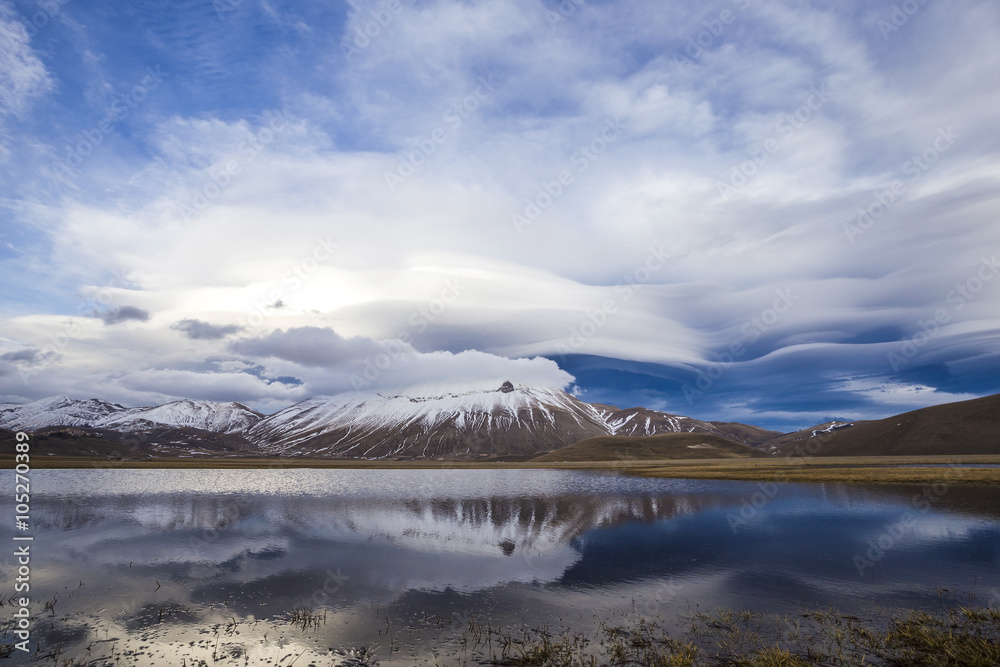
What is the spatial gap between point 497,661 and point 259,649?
9154 mm

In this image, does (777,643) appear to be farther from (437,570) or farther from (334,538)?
(334,538)

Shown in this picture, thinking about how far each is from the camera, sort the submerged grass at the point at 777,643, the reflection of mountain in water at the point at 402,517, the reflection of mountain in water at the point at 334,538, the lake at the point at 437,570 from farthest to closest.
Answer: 1. the reflection of mountain in water at the point at 402,517
2. the reflection of mountain in water at the point at 334,538
3. the lake at the point at 437,570
4. the submerged grass at the point at 777,643

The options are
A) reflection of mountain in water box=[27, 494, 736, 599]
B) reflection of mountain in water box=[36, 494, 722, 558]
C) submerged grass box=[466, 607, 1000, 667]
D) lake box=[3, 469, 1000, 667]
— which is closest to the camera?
submerged grass box=[466, 607, 1000, 667]

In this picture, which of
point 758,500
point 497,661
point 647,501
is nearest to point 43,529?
point 497,661

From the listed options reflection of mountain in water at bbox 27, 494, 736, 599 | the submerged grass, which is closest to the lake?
reflection of mountain in water at bbox 27, 494, 736, 599

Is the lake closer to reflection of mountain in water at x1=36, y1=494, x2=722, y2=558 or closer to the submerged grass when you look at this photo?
reflection of mountain in water at x1=36, y1=494, x2=722, y2=558

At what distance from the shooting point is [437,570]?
3138cm

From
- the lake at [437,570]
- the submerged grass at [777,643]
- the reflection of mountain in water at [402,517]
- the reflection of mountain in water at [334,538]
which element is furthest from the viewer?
the reflection of mountain in water at [402,517]

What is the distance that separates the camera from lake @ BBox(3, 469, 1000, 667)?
21031 mm

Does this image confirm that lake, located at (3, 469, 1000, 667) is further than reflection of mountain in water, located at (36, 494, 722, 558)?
No

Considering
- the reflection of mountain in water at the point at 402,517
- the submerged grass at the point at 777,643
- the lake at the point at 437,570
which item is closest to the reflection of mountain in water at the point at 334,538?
the reflection of mountain in water at the point at 402,517

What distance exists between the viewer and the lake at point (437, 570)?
21031mm

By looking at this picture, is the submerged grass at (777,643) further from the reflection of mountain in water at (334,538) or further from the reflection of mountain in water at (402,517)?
the reflection of mountain in water at (402,517)

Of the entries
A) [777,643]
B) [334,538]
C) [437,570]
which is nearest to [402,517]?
[334,538]
